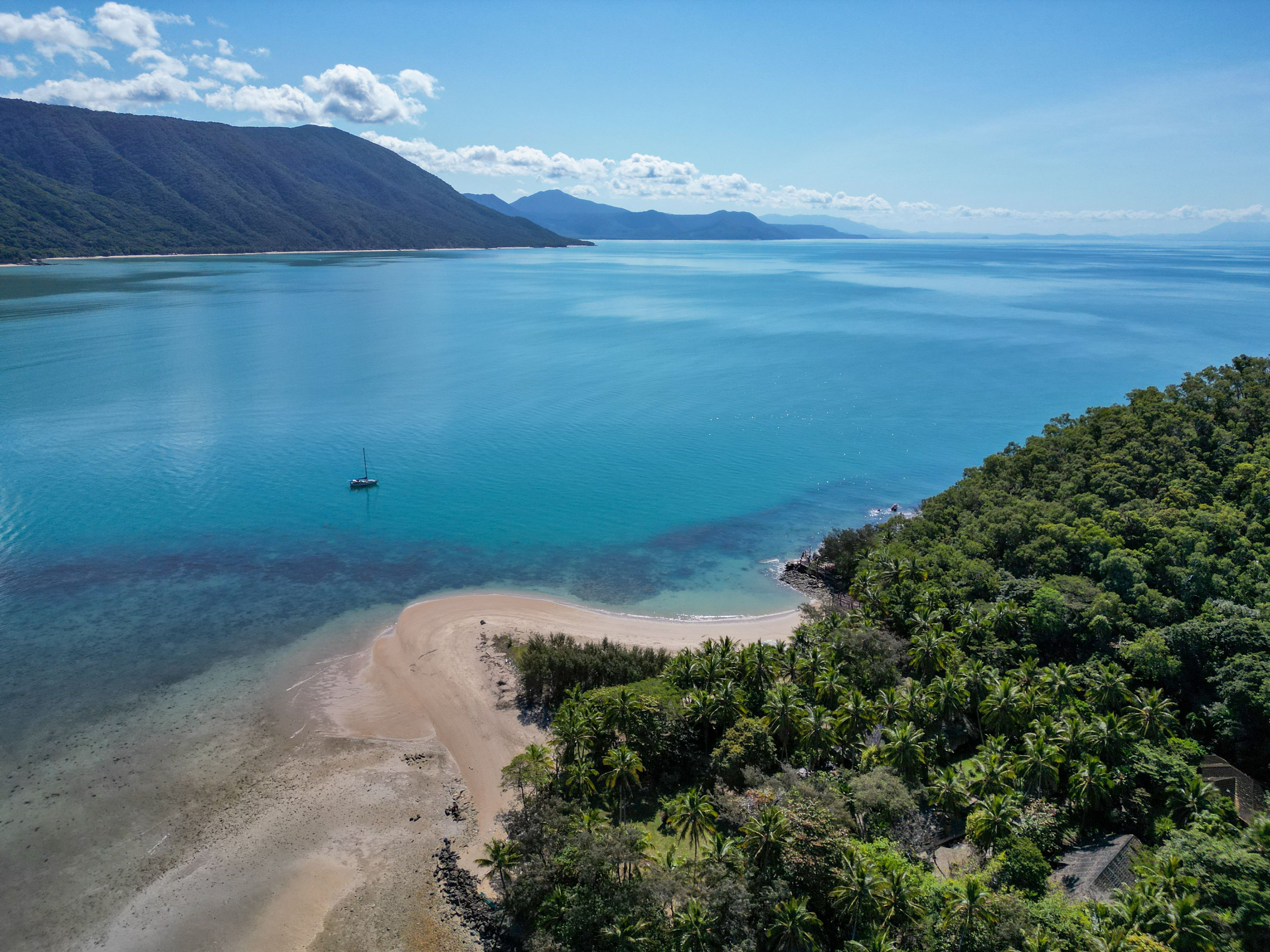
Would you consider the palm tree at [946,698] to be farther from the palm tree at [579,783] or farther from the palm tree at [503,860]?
the palm tree at [503,860]

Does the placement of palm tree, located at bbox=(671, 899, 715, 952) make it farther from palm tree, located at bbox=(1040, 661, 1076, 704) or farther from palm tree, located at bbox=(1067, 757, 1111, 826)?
palm tree, located at bbox=(1040, 661, 1076, 704)

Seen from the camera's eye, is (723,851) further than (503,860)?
No

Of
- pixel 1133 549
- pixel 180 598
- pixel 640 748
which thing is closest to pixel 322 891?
pixel 640 748

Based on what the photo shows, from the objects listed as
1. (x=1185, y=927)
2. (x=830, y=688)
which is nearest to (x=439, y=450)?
(x=830, y=688)

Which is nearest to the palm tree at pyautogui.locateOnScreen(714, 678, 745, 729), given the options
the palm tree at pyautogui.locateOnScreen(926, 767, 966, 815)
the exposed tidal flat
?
the palm tree at pyautogui.locateOnScreen(926, 767, 966, 815)

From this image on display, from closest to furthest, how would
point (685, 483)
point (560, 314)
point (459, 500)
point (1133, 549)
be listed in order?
point (1133, 549)
point (459, 500)
point (685, 483)
point (560, 314)

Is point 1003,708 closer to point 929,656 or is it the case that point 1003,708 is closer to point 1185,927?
point 929,656

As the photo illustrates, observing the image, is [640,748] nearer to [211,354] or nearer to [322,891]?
[322,891]

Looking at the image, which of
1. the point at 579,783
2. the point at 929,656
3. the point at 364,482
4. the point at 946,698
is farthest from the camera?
the point at 364,482
